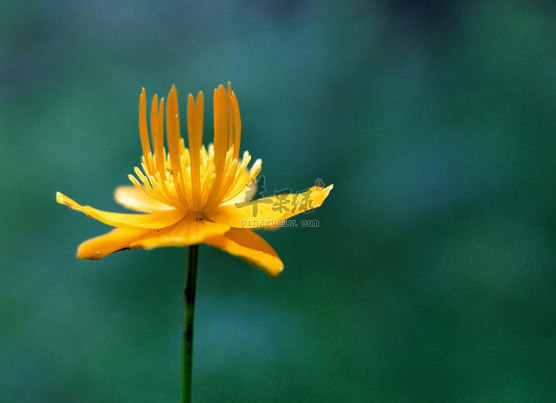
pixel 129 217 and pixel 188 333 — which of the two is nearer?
pixel 188 333

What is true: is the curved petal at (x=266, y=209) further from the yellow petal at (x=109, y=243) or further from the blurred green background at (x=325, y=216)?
the blurred green background at (x=325, y=216)

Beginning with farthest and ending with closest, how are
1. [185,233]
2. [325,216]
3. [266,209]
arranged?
[325,216] → [266,209] → [185,233]

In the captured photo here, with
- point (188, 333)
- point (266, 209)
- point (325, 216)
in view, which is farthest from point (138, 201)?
point (325, 216)

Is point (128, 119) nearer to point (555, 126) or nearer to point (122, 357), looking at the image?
point (122, 357)

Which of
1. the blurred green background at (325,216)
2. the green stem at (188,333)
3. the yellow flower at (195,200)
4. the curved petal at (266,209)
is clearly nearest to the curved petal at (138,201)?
the yellow flower at (195,200)

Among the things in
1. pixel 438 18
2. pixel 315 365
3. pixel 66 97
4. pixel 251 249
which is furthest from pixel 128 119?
pixel 251 249

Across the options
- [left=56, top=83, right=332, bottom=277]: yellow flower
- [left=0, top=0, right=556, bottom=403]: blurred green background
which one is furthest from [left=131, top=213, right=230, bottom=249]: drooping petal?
[left=0, top=0, right=556, bottom=403]: blurred green background

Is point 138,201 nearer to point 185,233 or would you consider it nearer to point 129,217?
point 129,217
